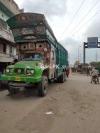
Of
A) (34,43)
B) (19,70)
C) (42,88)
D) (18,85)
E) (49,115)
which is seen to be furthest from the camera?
(34,43)

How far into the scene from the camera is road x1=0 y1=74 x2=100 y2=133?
24.5ft

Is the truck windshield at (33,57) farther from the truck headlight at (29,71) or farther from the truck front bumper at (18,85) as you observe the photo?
the truck front bumper at (18,85)

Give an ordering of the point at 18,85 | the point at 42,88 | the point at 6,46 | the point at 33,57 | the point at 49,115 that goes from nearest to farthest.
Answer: the point at 49,115 → the point at 18,85 → the point at 42,88 → the point at 33,57 → the point at 6,46

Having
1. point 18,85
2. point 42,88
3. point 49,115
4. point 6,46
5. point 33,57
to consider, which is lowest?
point 49,115

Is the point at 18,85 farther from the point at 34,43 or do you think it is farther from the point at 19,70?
the point at 34,43

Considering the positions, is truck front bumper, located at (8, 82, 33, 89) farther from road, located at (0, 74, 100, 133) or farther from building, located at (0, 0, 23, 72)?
building, located at (0, 0, 23, 72)

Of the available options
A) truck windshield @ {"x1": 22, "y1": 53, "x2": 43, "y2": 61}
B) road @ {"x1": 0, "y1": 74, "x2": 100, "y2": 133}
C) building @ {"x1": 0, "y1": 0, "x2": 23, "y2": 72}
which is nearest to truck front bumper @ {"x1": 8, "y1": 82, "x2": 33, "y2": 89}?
road @ {"x1": 0, "y1": 74, "x2": 100, "y2": 133}

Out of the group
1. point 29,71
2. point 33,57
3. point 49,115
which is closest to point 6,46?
point 33,57

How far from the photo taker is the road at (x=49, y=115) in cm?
745

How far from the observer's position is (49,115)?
29.8ft

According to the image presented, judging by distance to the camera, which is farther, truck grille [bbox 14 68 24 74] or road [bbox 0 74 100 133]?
truck grille [bbox 14 68 24 74]

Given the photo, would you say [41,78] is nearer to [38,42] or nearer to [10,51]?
[38,42]

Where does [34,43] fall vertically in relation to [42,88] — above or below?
above

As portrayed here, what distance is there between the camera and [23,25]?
15.3 m
